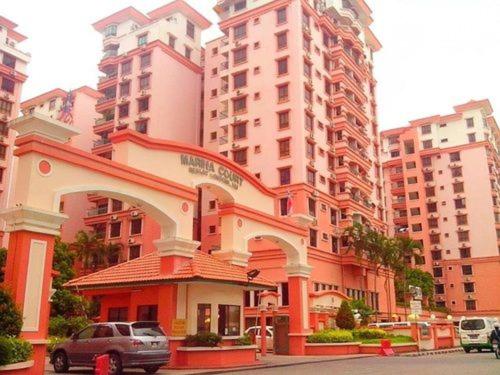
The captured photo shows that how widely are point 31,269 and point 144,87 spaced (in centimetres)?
4323

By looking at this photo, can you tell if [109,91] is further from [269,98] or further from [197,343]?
[197,343]

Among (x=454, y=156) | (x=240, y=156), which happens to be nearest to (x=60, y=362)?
(x=240, y=156)

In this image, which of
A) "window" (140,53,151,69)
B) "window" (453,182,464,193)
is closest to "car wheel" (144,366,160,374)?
"window" (140,53,151,69)

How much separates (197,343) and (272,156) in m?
28.6

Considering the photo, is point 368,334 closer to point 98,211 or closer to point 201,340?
point 201,340

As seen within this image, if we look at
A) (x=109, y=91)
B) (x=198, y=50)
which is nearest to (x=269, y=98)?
(x=198, y=50)

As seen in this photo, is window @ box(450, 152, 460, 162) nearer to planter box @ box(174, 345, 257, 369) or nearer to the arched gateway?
the arched gateway

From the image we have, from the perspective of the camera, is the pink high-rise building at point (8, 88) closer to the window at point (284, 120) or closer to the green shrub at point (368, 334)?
the window at point (284, 120)

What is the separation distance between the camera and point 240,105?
169 ft

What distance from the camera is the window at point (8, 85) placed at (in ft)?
181

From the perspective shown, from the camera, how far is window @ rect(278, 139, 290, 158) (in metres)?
46.7

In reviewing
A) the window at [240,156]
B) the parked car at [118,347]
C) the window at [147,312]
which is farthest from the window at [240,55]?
the parked car at [118,347]

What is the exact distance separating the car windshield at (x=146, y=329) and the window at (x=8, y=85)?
150 ft

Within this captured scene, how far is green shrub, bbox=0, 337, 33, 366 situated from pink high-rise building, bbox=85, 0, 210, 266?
120 feet
